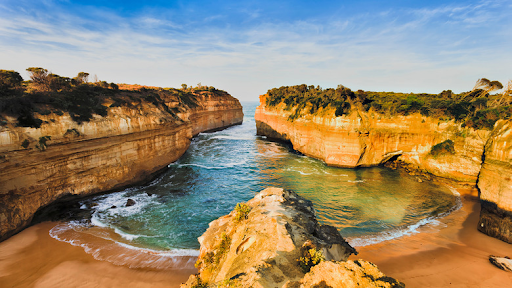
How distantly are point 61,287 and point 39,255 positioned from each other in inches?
123

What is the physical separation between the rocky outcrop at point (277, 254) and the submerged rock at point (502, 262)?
8316 millimetres

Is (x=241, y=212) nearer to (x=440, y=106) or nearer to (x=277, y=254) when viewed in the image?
(x=277, y=254)

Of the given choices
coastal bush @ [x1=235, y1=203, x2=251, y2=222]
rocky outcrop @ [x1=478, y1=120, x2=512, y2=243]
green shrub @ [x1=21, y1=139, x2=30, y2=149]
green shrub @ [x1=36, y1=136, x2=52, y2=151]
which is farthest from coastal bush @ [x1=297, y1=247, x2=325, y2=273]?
green shrub @ [x1=36, y1=136, x2=52, y2=151]

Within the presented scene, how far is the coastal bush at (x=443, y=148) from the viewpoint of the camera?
65.8 feet

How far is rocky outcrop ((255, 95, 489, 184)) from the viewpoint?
18.9 m

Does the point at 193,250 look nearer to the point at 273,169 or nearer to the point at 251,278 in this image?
the point at 251,278

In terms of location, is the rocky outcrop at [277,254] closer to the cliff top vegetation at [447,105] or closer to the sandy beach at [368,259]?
the sandy beach at [368,259]

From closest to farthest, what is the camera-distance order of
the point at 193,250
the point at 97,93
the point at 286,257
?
1. the point at 286,257
2. the point at 193,250
3. the point at 97,93

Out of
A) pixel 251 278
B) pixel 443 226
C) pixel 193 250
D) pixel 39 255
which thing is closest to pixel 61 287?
pixel 39 255

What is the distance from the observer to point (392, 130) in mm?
23750

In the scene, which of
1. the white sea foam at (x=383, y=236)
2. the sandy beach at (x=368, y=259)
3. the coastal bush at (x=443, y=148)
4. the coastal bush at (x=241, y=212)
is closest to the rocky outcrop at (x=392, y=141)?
the coastal bush at (x=443, y=148)

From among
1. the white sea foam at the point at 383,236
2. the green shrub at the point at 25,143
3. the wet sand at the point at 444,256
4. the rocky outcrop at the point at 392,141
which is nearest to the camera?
the wet sand at the point at 444,256

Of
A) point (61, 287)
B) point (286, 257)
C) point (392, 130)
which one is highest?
point (392, 130)

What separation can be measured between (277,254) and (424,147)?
2416cm
